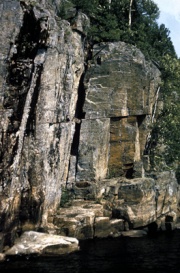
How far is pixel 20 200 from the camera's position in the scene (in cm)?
3800

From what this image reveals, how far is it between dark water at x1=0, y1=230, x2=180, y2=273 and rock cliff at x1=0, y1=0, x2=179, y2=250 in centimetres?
421

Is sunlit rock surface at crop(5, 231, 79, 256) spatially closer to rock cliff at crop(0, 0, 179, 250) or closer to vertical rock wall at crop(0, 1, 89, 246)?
rock cliff at crop(0, 0, 179, 250)

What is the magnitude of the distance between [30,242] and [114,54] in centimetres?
2966

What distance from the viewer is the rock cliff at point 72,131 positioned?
113ft

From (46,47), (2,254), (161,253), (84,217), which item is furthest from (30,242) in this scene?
(46,47)

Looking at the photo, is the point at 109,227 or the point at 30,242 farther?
the point at 109,227

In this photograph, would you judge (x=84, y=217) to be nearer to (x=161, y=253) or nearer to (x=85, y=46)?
(x=161, y=253)

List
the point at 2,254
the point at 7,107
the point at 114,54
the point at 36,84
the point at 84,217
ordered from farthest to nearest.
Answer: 1. the point at 114,54
2. the point at 84,217
3. the point at 36,84
4. the point at 7,107
5. the point at 2,254

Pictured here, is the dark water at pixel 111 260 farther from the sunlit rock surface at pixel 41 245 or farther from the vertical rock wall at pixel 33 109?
the vertical rock wall at pixel 33 109

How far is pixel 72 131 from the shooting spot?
50.6 meters

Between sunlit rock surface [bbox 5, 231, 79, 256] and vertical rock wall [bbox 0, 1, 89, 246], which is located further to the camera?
vertical rock wall [bbox 0, 1, 89, 246]

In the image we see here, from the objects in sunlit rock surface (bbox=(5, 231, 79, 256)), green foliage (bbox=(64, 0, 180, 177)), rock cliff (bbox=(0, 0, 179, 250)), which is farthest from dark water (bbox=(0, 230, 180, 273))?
green foliage (bbox=(64, 0, 180, 177))

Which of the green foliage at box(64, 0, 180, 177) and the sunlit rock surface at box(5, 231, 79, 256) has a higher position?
the green foliage at box(64, 0, 180, 177)

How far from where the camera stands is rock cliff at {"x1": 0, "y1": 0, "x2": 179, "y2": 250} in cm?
3456
